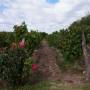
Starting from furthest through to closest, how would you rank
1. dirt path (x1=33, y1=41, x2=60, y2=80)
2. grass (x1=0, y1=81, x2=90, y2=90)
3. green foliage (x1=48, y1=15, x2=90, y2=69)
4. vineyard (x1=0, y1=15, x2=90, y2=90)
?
green foliage (x1=48, y1=15, x2=90, y2=69)
dirt path (x1=33, y1=41, x2=60, y2=80)
vineyard (x1=0, y1=15, x2=90, y2=90)
grass (x1=0, y1=81, x2=90, y2=90)

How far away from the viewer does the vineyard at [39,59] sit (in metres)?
9.48

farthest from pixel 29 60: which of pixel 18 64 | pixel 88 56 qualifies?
pixel 88 56

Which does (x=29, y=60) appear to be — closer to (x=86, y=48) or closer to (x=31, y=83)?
(x=31, y=83)

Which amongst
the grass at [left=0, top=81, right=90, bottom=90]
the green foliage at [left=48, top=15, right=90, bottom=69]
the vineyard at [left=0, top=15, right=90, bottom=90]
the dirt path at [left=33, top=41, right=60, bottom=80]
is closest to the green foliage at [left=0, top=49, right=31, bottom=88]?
the vineyard at [left=0, top=15, right=90, bottom=90]

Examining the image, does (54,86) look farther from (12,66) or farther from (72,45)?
(72,45)

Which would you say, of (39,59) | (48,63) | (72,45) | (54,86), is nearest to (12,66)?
(54,86)

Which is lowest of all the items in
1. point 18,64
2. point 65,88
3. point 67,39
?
point 65,88

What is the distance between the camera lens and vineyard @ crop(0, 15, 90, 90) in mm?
9484

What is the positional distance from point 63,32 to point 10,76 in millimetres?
6837

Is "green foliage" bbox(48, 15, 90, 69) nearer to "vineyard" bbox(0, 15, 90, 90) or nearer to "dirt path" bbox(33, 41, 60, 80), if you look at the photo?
"vineyard" bbox(0, 15, 90, 90)

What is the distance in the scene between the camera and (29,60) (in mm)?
9805

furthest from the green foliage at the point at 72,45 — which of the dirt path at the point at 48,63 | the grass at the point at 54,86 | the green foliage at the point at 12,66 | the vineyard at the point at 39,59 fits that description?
the green foliage at the point at 12,66

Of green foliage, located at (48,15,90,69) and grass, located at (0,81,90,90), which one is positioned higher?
green foliage, located at (48,15,90,69)

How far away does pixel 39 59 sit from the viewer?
1323cm
